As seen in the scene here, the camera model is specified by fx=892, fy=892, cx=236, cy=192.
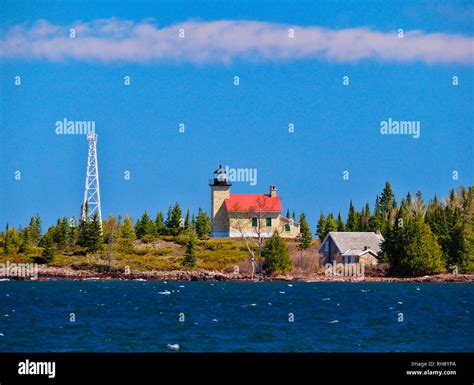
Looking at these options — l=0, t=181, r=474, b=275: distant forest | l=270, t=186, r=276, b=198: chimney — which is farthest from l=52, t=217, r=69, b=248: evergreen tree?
l=270, t=186, r=276, b=198: chimney

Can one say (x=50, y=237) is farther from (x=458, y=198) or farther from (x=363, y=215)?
(x=458, y=198)

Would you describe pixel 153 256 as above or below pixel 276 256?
above

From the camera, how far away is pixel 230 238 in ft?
425

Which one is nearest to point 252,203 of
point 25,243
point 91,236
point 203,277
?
point 203,277

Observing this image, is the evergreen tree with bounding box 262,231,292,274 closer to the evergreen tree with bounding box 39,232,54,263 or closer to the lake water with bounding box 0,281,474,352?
the lake water with bounding box 0,281,474,352

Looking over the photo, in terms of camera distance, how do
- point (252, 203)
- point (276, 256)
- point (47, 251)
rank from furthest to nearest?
point (252, 203) < point (47, 251) < point (276, 256)

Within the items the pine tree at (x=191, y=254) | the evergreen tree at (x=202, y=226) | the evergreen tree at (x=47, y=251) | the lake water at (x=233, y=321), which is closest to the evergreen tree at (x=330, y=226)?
the evergreen tree at (x=202, y=226)

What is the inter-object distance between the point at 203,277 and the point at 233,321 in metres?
57.2

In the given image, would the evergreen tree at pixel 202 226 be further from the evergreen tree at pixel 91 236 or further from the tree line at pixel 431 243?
the tree line at pixel 431 243

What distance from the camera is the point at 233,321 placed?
2167 inches

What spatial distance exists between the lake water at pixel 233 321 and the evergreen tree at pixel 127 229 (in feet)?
154

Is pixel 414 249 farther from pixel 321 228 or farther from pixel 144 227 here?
pixel 144 227

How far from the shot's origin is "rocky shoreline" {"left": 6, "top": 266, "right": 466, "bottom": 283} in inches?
4412
